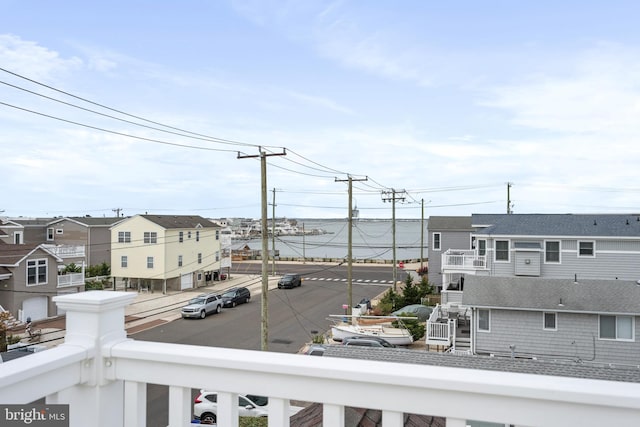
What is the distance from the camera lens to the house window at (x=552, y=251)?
21419 mm

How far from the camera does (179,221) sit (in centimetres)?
4041

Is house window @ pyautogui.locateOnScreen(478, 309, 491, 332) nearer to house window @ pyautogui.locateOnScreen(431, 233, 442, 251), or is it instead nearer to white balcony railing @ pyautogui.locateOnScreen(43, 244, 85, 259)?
house window @ pyautogui.locateOnScreen(431, 233, 442, 251)

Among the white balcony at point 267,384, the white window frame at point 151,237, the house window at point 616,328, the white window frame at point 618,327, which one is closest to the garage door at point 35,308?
the white window frame at point 151,237

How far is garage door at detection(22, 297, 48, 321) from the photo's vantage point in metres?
26.3

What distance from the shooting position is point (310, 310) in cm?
3023

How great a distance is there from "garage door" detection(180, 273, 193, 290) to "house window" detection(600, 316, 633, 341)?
3161 cm

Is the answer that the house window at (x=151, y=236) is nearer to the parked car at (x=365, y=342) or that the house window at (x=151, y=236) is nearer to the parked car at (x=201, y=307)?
the parked car at (x=201, y=307)

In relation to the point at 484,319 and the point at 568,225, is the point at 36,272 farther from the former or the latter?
the point at 568,225

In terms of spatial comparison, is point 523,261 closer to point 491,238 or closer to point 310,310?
point 491,238

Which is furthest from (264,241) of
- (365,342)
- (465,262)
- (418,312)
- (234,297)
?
(234,297)

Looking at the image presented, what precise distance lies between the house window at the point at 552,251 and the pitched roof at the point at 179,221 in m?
28.0

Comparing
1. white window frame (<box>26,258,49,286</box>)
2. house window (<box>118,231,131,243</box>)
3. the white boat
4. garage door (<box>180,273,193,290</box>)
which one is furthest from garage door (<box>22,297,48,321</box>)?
the white boat

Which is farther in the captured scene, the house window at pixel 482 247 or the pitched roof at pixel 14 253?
the pitched roof at pixel 14 253

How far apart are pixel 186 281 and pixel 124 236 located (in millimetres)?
6433
